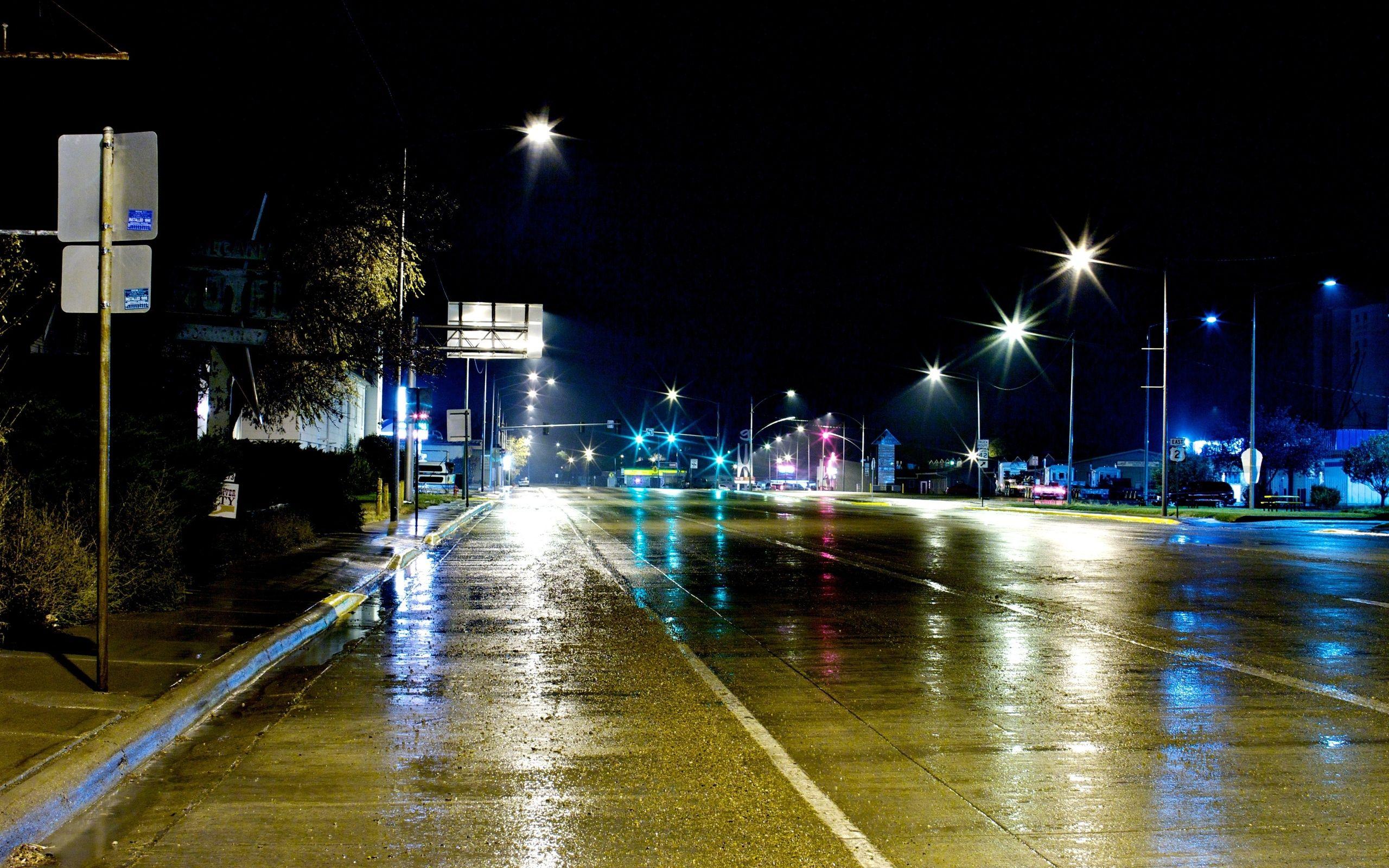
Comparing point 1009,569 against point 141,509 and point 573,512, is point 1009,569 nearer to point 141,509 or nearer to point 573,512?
point 141,509

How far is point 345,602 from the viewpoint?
562 inches

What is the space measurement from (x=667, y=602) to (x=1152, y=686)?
7.01m

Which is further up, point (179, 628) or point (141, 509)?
point (141, 509)

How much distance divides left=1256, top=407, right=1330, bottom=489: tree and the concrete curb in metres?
68.9

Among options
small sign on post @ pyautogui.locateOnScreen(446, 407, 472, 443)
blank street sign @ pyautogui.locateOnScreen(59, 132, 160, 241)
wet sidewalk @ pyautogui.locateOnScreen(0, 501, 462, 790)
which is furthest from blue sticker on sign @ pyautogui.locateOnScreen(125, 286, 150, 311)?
small sign on post @ pyautogui.locateOnScreen(446, 407, 472, 443)

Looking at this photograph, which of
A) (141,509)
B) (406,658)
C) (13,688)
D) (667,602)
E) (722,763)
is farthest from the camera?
(667,602)

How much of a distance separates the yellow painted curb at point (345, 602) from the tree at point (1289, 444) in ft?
216

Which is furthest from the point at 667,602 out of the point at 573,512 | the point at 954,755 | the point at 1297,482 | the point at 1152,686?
the point at 1297,482

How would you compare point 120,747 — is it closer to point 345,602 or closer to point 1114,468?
point 345,602

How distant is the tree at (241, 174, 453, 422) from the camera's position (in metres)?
20.3

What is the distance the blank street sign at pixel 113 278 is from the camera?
7.71 meters

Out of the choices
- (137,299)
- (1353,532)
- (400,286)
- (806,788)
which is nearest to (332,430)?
(400,286)

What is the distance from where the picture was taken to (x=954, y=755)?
6.86m

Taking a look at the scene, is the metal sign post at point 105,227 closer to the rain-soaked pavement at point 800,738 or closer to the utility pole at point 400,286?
the rain-soaked pavement at point 800,738
